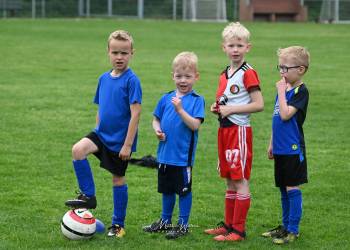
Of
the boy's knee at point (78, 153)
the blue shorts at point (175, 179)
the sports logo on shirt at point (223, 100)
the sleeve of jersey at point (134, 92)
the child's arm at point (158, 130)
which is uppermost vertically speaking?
the sleeve of jersey at point (134, 92)

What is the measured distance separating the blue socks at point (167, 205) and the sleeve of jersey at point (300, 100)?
4.23ft

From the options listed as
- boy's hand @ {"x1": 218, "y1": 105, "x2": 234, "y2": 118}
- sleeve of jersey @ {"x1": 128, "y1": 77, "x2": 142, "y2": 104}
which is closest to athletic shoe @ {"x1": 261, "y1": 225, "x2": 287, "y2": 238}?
boy's hand @ {"x1": 218, "y1": 105, "x2": 234, "y2": 118}

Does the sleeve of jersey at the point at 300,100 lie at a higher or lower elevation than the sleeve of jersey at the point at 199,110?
higher

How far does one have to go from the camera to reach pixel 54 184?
8930 millimetres

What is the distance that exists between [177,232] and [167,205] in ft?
0.89

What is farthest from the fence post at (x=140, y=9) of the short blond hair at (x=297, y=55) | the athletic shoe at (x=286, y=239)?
the athletic shoe at (x=286, y=239)

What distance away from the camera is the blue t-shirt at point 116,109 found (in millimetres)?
6898

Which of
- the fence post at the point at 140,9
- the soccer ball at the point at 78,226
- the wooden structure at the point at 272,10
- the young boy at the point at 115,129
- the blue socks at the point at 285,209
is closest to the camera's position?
the soccer ball at the point at 78,226

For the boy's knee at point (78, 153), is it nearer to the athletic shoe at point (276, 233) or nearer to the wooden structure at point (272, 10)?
the athletic shoe at point (276, 233)

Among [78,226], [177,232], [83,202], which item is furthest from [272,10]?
[78,226]

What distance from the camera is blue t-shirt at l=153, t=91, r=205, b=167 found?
697 centimetres

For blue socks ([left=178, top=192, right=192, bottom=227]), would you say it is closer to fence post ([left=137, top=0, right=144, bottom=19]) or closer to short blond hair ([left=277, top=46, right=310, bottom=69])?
short blond hair ([left=277, top=46, right=310, bottom=69])

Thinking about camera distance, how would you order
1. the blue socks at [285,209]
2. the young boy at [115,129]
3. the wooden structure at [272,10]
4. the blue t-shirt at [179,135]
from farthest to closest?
the wooden structure at [272,10] → the blue socks at [285,209] → the blue t-shirt at [179,135] → the young boy at [115,129]

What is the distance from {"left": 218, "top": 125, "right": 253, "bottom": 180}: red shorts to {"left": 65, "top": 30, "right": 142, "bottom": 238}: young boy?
0.76 meters
